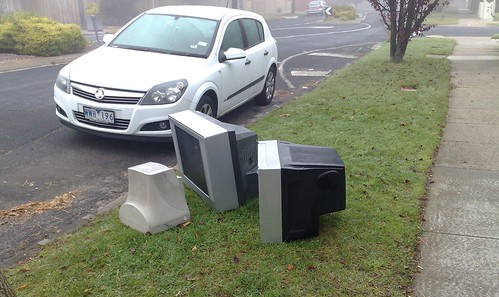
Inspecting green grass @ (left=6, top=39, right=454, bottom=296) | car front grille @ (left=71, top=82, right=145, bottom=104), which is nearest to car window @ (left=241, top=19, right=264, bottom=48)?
car front grille @ (left=71, top=82, right=145, bottom=104)

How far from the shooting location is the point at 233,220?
406 cm

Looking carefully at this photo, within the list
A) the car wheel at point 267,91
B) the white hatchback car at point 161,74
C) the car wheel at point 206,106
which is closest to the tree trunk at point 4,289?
the white hatchback car at point 161,74

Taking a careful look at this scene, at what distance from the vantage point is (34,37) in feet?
55.7

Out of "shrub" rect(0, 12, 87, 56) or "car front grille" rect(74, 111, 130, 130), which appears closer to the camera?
"car front grille" rect(74, 111, 130, 130)

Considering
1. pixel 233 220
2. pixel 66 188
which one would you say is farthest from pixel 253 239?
pixel 66 188

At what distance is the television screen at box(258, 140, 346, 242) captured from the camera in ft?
11.4

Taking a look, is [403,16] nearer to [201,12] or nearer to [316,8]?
[201,12]

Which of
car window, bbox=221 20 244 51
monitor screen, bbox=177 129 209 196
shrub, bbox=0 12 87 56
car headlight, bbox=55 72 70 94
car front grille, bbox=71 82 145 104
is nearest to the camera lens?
monitor screen, bbox=177 129 209 196

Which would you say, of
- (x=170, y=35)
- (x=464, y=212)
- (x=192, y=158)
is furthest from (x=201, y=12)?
(x=464, y=212)

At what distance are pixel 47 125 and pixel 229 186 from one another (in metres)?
4.34

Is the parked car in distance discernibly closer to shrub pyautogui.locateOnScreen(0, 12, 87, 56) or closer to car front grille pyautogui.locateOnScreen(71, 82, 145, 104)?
shrub pyautogui.locateOnScreen(0, 12, 87, 56)

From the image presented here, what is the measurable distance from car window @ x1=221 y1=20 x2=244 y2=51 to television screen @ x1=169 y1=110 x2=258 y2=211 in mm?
3205

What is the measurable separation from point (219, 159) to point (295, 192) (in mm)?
781

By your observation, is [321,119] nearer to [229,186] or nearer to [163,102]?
[163,102]
